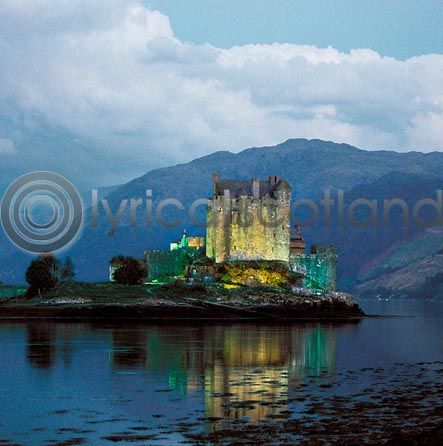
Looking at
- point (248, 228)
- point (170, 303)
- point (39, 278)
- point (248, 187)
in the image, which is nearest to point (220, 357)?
point (170, 303)

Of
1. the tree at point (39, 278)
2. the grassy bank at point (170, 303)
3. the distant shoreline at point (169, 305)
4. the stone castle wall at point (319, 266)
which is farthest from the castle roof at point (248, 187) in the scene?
the tree at point (39, 278)

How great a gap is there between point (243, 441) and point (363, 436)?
272 cm

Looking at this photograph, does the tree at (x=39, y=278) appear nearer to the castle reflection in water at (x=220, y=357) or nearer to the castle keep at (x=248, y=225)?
the castle keep at (x=248, y=225)

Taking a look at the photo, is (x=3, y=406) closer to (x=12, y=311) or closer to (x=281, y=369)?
(x=281, y=369)

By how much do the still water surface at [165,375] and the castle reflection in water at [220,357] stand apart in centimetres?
5

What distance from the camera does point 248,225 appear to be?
89.7 m

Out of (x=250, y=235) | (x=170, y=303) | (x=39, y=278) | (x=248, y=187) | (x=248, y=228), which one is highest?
(x=248, y=187)

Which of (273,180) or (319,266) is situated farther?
(319,266)

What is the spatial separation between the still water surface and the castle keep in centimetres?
2519

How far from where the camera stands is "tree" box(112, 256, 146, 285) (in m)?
91.6

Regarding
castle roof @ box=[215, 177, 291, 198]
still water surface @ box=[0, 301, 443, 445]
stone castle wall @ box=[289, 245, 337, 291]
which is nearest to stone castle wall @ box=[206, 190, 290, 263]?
castle roof @ box=[215, 177, 291, 198]

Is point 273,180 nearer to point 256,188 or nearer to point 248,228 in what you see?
point 256,188

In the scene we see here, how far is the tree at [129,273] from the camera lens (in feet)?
301

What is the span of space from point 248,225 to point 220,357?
156 feet
